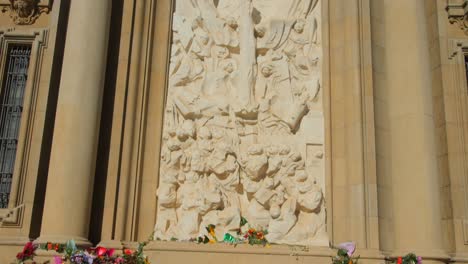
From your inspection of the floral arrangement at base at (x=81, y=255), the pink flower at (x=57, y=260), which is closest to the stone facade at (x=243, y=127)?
the floral arrangement at base at (x=81, y=255)

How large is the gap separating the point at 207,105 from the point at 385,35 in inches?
147

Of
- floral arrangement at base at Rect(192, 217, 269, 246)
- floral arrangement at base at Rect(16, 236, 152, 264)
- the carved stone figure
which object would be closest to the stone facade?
the carved stone figure

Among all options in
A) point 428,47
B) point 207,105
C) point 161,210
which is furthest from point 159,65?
point 428,47

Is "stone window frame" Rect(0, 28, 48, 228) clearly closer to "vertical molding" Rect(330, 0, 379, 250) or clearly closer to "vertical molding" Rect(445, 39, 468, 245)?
"vertical molding" Rect(330, 0, 379, 250)

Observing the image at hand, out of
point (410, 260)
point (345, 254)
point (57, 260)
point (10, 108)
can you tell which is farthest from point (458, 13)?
point (10, 108)

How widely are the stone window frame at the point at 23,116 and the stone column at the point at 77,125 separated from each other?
939mm

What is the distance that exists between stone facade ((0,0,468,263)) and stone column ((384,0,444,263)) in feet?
0.08

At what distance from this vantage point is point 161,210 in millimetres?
9875

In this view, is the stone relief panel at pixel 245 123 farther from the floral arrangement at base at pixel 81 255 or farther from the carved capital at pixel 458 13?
the carved capital at pixel 458 13

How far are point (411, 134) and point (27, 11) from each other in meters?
7.65

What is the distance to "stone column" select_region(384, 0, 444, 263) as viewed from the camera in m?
9.52

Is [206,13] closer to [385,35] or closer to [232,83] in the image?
[232,83]

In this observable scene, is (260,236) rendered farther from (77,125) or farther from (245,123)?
(77,125)

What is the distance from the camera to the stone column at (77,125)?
896 centimetres
